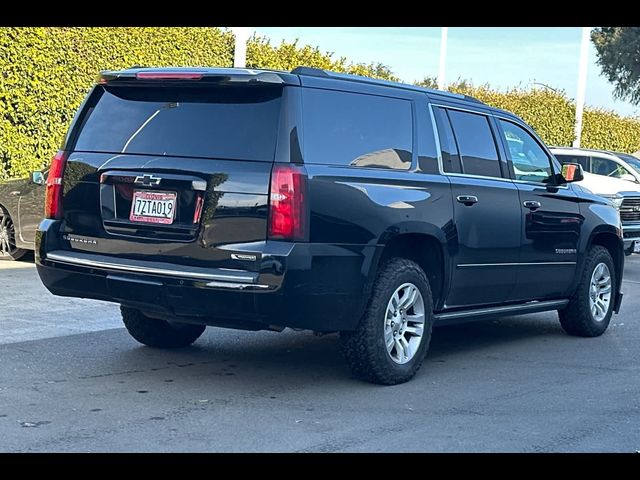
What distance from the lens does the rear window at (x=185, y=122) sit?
627cm

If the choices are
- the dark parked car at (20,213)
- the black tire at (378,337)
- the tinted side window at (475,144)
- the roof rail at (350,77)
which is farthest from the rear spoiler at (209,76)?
the dark parked car at (20,213)

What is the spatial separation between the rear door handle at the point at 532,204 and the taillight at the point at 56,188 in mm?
3506

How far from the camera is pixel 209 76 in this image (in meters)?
6.38

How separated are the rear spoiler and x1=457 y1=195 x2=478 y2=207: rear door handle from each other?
5.40 ft

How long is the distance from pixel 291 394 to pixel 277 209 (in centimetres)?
124

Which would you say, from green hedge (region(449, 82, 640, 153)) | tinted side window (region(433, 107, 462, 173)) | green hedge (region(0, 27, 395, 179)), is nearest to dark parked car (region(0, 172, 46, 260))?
green hedge (region(0, 27, 395, 179))

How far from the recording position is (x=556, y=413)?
20.6 ft

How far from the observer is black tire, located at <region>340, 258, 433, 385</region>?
260 inches

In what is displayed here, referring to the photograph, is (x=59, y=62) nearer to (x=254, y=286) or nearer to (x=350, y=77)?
(x=350, y=77)

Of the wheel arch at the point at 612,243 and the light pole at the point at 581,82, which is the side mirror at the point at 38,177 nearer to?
the wheel arch at the point at 612,243

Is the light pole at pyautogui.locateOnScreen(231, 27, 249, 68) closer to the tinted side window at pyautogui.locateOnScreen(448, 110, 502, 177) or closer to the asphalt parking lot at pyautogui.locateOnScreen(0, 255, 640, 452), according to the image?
the asphalt parking lot at pyautogui.locateOnScreen(0, 255, 640, 452)

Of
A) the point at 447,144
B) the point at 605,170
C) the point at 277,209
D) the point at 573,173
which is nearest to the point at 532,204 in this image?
the point at 573,173
